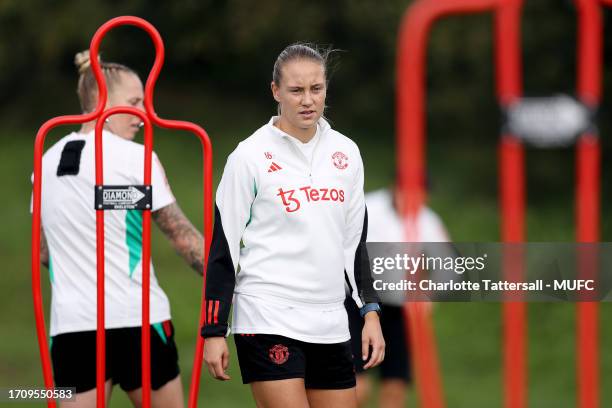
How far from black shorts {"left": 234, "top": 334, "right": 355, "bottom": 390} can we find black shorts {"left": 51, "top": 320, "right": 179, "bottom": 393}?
0.61 meters

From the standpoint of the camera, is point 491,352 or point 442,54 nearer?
point 491,352

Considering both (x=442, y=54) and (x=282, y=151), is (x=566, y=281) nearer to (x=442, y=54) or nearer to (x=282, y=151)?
(x=282, y=151)

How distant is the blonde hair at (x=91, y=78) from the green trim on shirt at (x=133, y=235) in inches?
16.8

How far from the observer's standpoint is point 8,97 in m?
15.7

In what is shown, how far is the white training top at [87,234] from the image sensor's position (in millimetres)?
4113

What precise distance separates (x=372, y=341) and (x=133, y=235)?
955mm

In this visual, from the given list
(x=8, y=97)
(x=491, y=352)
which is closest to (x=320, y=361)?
(x=491, y=352)

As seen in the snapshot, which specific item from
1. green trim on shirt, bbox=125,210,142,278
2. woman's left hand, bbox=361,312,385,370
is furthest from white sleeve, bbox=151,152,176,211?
woman's left hand, bbox=361,312,385,370

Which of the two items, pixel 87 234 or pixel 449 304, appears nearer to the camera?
pixel 87 234

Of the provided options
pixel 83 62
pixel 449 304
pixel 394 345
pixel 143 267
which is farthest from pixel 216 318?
pixel 449 304

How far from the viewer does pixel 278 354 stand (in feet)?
11.9

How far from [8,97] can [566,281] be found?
42.9 ft
